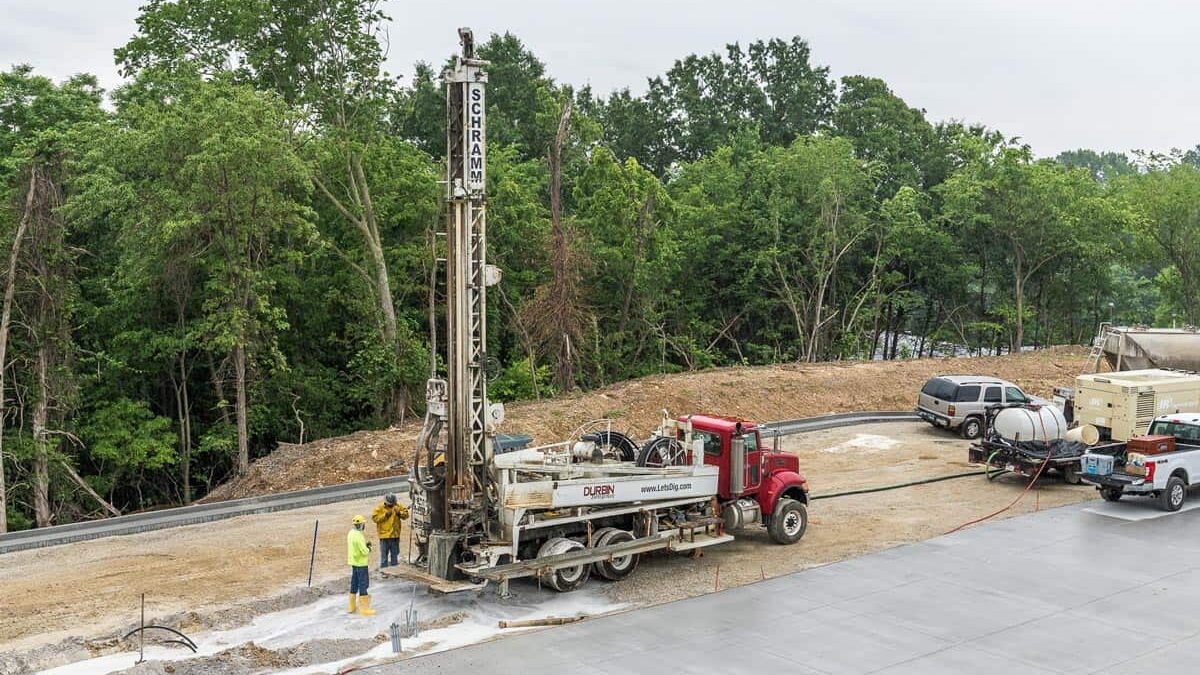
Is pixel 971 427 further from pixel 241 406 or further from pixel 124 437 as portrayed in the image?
pixel 124 437

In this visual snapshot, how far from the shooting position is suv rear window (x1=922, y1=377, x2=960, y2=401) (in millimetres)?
34156

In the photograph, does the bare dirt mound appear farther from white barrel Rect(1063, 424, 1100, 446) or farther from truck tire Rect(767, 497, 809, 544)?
truck tire Rect(767, 497, 809, 544)

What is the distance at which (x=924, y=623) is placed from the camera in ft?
53.6

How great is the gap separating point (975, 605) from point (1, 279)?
88.5ft

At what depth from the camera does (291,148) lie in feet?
111

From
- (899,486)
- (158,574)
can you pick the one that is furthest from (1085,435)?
(158,574)

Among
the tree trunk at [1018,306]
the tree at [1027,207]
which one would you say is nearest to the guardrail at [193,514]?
the tree at [1027,207]

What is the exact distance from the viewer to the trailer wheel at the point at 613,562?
18016mm

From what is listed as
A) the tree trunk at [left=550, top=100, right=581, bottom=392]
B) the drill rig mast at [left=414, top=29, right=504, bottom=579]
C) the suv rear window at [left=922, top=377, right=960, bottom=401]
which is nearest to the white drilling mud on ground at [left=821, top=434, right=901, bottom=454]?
the suv rear window at [left=922, top=377, right=960, bottom=401]

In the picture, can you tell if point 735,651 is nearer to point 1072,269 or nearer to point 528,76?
point 1072,269

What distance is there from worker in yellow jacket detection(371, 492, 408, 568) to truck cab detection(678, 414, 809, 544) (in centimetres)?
553

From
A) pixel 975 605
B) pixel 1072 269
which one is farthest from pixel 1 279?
pixel 1072 269

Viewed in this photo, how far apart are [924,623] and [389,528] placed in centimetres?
908

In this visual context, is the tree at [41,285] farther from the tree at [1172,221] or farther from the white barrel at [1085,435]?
the tree at [1172,221]
